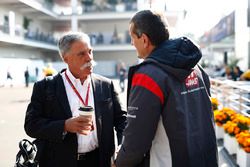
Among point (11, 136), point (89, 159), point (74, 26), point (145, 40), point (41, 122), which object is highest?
point (74, 26)

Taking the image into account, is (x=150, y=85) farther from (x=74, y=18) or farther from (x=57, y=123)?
(x=74, y=18)

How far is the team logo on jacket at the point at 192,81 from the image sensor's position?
213cm

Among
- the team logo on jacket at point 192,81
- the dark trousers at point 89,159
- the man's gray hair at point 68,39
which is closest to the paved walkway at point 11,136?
the dark trousers at point 89,159

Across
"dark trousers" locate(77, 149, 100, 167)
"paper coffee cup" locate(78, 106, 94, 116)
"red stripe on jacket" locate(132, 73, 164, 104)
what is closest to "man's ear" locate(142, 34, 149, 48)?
"red stripe on jacket" locate(132, 73, 164, 104)

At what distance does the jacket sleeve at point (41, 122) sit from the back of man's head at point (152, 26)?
0.95m

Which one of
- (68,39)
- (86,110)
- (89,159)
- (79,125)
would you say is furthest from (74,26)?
(86,110)

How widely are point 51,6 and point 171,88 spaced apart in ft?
146

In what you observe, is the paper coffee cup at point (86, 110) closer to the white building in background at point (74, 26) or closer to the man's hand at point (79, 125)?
the man's hand at point (79, 125)

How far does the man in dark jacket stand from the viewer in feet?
6.52

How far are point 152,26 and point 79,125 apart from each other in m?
0.86

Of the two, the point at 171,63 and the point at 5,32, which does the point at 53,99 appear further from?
the point at 5,32

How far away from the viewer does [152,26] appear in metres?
2.07

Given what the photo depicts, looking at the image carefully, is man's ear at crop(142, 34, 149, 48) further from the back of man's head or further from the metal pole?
the metal pole

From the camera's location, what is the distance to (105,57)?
48.1 meters
